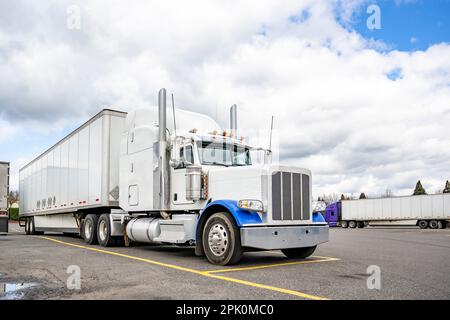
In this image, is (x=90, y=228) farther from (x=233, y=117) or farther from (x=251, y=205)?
(x=251, y=205)

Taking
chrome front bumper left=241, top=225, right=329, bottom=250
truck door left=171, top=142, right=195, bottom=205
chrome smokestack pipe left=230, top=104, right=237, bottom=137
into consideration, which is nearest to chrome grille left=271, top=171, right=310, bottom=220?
chrome front bumper left=241, top=225, right=329, bottom=250

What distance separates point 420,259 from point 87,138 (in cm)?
1067

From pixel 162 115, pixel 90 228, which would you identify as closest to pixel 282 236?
pixel 162 115

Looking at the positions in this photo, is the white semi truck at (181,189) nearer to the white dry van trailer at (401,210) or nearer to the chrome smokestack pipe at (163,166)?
the chrome smokestack pipe at (163,166)

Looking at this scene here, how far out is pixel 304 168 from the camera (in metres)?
9.34

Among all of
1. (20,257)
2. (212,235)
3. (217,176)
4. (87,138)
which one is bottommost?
(20,257)

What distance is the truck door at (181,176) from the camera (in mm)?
10133

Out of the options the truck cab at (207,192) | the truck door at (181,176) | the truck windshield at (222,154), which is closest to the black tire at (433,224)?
the truck cab at (207,192)

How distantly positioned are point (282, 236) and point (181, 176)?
3.02m

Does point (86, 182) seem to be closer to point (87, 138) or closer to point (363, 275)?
point (87, 138)

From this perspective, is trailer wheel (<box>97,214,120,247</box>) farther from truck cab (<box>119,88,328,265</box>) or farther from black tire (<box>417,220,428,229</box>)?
black tire (<box>417,220,428,229</box>)

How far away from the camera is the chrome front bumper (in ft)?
26.6

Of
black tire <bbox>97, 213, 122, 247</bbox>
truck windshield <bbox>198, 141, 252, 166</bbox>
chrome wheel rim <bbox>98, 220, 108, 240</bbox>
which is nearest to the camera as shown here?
truck windshield <bbox>198, 141, 252, 166</bbox>

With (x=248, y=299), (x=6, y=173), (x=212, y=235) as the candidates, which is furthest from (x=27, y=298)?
(x=6, y=173)
